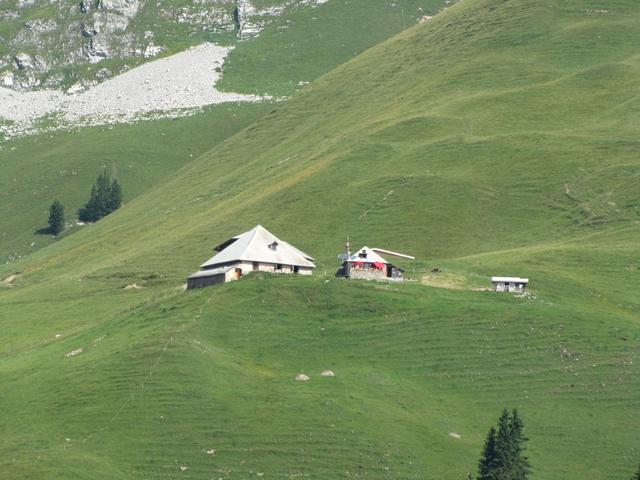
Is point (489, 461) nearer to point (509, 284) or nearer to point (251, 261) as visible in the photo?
point (509, 284)

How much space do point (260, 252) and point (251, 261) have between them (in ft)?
5.18

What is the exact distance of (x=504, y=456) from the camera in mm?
62031

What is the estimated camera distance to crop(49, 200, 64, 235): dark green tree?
547ft

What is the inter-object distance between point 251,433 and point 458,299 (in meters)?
24.1

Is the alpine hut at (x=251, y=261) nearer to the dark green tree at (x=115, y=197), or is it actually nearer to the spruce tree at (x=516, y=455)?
the spruce tree at (x=516, y=455)

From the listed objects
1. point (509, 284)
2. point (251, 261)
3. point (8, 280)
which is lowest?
point (8, 280)

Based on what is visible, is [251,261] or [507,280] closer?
[507,280]

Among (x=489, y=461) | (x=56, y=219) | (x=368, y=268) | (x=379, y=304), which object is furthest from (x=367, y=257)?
(x=56, y=219)

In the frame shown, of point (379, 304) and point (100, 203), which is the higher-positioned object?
point (100, 203)

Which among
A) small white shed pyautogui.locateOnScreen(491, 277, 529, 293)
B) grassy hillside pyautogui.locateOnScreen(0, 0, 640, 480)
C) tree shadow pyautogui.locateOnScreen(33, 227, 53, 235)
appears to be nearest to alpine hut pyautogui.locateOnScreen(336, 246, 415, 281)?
grassy hillside pyautogui.locateOnScreen(0, 0, 640, 480)

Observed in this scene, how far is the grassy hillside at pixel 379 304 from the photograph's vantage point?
69.9 metres

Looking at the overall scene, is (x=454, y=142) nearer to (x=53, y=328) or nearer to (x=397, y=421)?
(x=53, y=328)

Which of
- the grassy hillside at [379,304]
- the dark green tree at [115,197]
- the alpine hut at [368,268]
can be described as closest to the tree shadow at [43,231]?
the dark green tree at [115,197]

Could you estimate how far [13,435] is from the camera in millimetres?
71375
